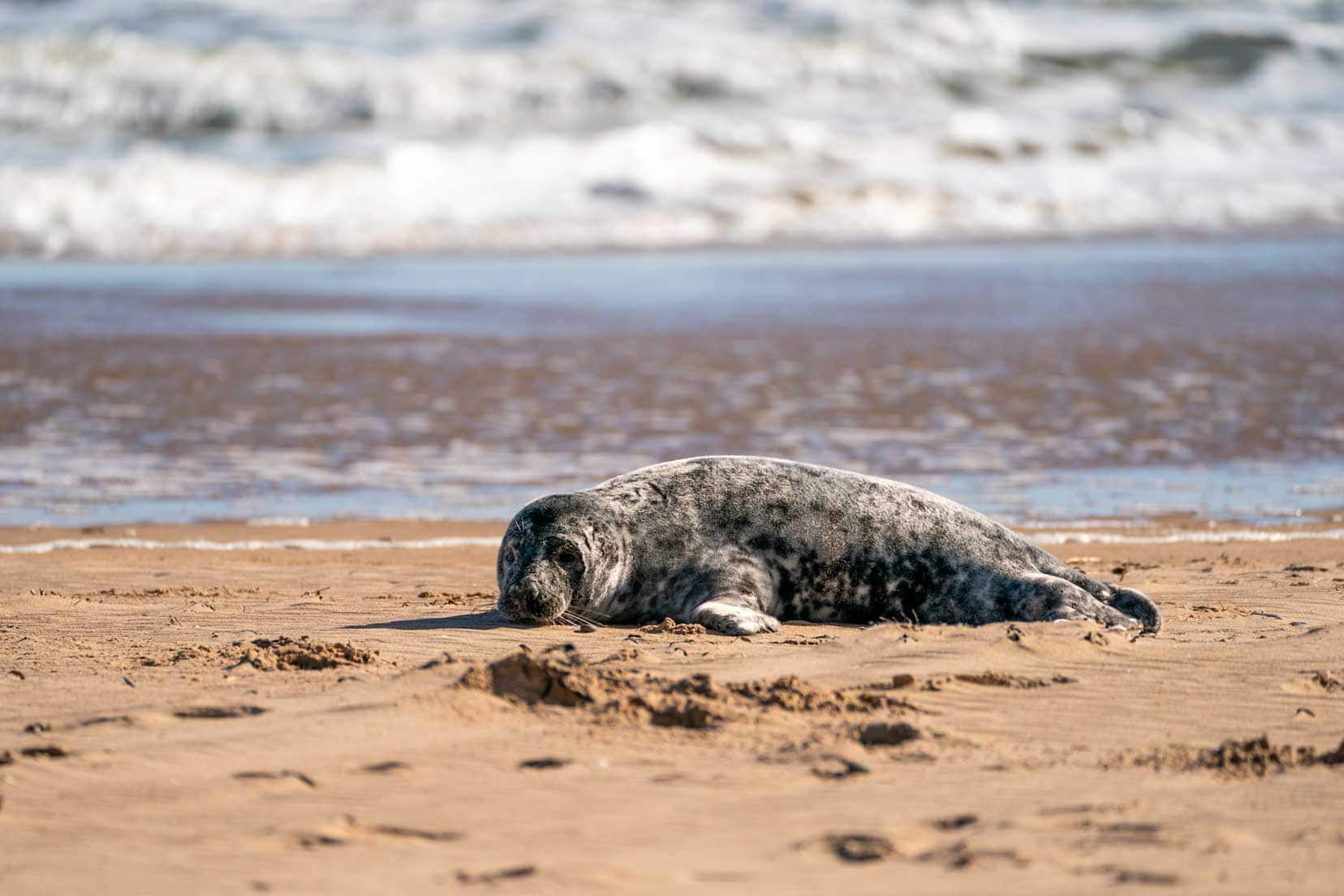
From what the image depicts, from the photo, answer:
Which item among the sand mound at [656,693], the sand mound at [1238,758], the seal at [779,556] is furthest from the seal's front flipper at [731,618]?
the sand mound at [1238,758]

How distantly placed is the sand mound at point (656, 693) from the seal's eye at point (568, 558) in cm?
120

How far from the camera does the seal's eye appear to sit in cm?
603

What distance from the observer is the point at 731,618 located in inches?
228

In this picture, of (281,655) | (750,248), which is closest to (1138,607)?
(281,655)

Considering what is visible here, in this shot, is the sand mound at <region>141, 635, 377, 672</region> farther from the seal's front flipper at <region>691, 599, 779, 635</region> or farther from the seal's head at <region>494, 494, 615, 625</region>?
the seal's front flipper at <region>691, 599, 779, 635</region>

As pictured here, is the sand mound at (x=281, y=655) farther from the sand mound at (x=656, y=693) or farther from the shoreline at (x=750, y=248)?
the shoreline at (x=750, y=248)

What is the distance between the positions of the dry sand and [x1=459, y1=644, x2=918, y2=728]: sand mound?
0.4 inches

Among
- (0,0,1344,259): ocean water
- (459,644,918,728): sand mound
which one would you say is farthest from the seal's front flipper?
(0,0,1344,259): ocean water

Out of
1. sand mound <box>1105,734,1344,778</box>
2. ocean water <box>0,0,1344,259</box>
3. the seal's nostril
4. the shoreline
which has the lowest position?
sand mound <box>1105,734,1344,778</box>

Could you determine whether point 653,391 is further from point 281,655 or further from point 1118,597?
point 281,655

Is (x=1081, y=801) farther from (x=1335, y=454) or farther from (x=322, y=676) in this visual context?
(x=1335, y=454)

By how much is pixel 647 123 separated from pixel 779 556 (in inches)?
1360

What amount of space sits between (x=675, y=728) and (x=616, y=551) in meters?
1.79

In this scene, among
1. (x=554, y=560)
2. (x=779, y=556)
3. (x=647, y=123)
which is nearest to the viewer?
(x=554, y=560)
